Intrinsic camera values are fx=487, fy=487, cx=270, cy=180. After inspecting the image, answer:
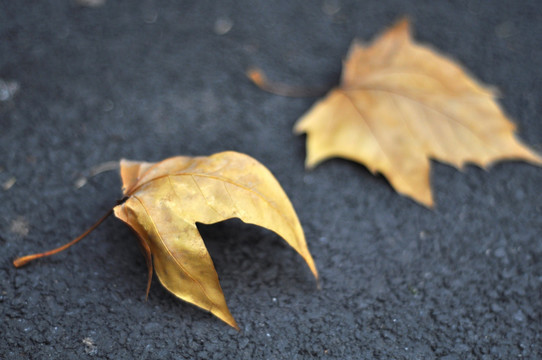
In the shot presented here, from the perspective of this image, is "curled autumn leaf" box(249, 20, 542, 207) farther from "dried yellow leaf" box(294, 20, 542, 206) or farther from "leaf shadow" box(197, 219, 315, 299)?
"leaf shadow" box(197, 219, 315, 299)

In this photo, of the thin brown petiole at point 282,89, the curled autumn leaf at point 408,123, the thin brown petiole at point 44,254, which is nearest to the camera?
the thin brown petiole at point 44,254

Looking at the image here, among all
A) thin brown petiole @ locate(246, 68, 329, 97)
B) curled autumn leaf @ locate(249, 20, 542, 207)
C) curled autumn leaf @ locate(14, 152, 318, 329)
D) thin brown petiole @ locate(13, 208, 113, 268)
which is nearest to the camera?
curled autumn leaf @ locate(14, 152, 318, 329)

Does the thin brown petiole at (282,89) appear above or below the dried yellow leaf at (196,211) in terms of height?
below

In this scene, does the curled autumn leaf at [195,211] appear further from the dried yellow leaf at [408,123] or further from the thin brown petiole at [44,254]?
the dried yellow leaf at [408,123]

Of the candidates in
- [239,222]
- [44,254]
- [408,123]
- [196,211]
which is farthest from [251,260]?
[408,123]

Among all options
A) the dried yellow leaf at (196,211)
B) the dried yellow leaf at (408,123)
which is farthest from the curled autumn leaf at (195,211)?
the dried yellow leaf at (408,123)

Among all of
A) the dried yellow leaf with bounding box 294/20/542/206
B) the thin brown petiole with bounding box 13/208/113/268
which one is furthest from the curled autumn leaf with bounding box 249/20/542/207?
the thin brown petiole with bounding box 13/208/113/268
